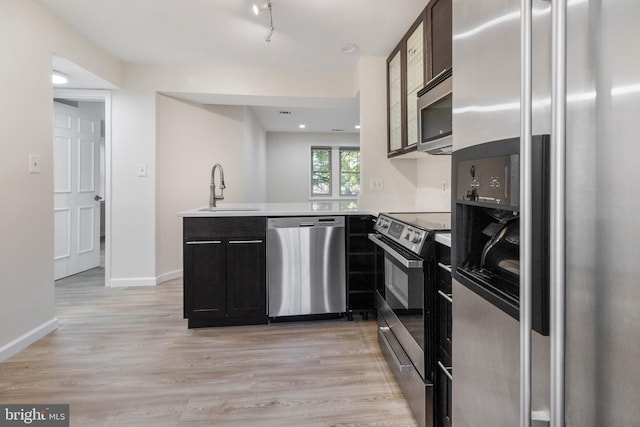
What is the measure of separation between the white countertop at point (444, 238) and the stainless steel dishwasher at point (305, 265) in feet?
4.30

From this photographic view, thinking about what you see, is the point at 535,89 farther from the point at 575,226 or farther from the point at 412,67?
the point at 412,67

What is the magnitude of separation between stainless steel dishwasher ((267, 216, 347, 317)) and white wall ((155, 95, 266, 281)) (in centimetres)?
178

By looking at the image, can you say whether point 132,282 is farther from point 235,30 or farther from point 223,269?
point 235,30

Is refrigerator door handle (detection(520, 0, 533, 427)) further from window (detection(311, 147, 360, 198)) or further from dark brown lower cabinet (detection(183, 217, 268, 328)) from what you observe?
window (detection(311, 147, 360, 198))

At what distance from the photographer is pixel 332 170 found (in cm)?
751

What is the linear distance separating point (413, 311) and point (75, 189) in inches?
174

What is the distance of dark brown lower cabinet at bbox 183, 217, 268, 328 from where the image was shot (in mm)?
2543

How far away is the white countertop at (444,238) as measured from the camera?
1311 mm

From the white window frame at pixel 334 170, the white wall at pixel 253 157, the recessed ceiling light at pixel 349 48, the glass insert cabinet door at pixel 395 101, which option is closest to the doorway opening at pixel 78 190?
the white wall at pixel 253 157

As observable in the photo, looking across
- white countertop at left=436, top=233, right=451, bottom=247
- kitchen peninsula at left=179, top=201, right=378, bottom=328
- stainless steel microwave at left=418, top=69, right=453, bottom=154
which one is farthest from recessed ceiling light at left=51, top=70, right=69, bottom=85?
white countertop at left=436, top=233, right=451, bottom=247

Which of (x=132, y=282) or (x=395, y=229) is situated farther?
(x=132, y=282)

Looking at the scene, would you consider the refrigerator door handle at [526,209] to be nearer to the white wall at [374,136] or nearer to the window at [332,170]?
the white wall at [374,136]

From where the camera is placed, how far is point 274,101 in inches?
147

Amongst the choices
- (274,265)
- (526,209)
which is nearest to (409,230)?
(526,209)
